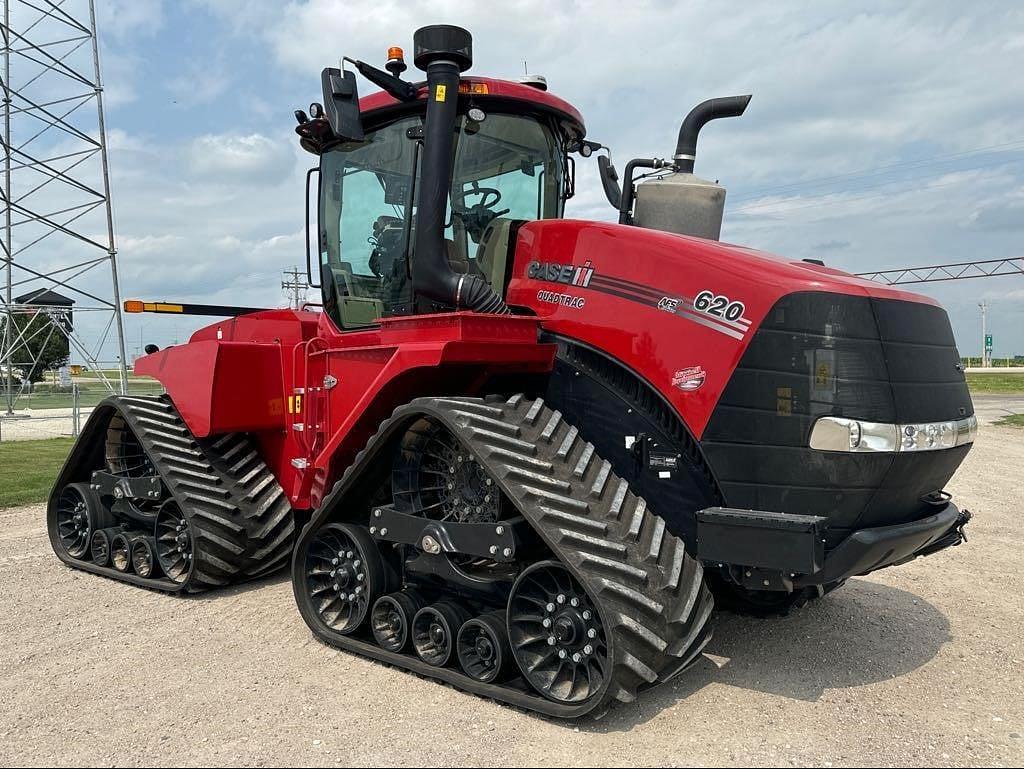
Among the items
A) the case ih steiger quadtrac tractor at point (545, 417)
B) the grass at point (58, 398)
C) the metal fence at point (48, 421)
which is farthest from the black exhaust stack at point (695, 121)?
the grass at point (58, 398)

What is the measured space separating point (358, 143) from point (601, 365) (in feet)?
7.69

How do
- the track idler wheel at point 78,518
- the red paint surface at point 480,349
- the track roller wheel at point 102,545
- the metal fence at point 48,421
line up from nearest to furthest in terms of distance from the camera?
the red paint surface at point 480,349
the track roller wheel at point 102,545
the track idler wheel at point 78,518
the metal fence at point 48,421

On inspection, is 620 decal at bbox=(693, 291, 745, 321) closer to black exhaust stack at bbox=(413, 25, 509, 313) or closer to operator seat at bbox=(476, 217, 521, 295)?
black exhaust stack at bbox=(413, 25, 509, 313)

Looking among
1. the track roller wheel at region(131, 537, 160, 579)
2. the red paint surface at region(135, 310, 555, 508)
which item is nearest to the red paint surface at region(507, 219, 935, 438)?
the red paint surface at region(135, 310, 555, 508)

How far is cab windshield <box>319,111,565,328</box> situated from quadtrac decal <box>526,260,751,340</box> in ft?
1.54

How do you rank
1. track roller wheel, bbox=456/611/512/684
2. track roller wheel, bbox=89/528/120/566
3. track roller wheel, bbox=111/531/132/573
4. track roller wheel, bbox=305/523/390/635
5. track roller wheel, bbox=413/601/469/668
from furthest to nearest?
1. track roller wheel, bbox=89/528/120/566
2. track roller wheel, bbox=111/531/132/573
3. track roller wheel, bbox=305/523/390/635
4. track roller wheel, bbox=413/601/469/668
5. track roller wheel, bbox=456/611/512/684


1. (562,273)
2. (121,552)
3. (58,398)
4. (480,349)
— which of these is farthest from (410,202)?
(58,398)

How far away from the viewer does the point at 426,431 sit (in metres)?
4.75

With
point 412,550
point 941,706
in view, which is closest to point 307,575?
point 412,550

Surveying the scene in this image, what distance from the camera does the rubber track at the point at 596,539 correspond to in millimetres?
3744

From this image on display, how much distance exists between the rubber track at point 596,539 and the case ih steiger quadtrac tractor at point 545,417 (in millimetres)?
14

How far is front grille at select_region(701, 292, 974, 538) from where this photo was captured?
12.6ft

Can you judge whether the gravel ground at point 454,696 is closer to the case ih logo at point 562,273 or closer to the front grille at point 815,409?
the front grille at point 815,409

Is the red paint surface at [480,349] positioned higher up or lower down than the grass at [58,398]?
higher up
